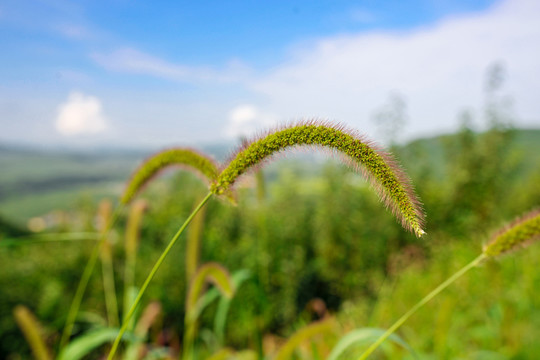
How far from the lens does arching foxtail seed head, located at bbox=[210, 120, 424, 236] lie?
96 cm

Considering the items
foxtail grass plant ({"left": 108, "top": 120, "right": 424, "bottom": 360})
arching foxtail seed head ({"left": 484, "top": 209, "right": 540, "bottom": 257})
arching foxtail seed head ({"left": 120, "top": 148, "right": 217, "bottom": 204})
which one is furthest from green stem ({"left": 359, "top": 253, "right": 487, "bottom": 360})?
arching foxtail seed head ({"left": 120, "top": 148, "right": 217, "bottom": 204})

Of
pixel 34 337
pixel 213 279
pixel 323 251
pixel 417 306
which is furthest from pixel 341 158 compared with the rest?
pixel 323 251

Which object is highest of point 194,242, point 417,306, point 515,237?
point 515,237

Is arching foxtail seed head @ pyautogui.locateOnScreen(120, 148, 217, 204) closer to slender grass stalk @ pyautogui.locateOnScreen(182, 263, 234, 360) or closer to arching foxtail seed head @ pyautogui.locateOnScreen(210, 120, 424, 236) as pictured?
arching foxtail seed head @ pyautogui.locateOnScreen(210, 120, 424, 236)

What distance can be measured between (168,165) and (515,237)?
56.1 inches

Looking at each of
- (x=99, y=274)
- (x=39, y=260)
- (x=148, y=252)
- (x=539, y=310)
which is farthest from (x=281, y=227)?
(x=539, y=310)

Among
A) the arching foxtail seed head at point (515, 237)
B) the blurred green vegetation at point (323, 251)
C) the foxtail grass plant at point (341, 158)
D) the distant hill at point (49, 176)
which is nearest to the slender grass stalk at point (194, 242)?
the foxtail grass plant at point (341, 158)

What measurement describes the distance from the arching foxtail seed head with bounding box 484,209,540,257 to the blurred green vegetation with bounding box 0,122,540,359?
397 cm

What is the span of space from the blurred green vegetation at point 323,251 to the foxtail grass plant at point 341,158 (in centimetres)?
463

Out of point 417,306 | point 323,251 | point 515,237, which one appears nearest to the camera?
point 417,306

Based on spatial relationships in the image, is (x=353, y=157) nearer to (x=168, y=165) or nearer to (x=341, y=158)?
(x=341, y=158)

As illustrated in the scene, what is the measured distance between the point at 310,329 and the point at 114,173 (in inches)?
6313

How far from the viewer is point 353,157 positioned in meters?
1.04

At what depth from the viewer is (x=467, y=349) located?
3826mm
